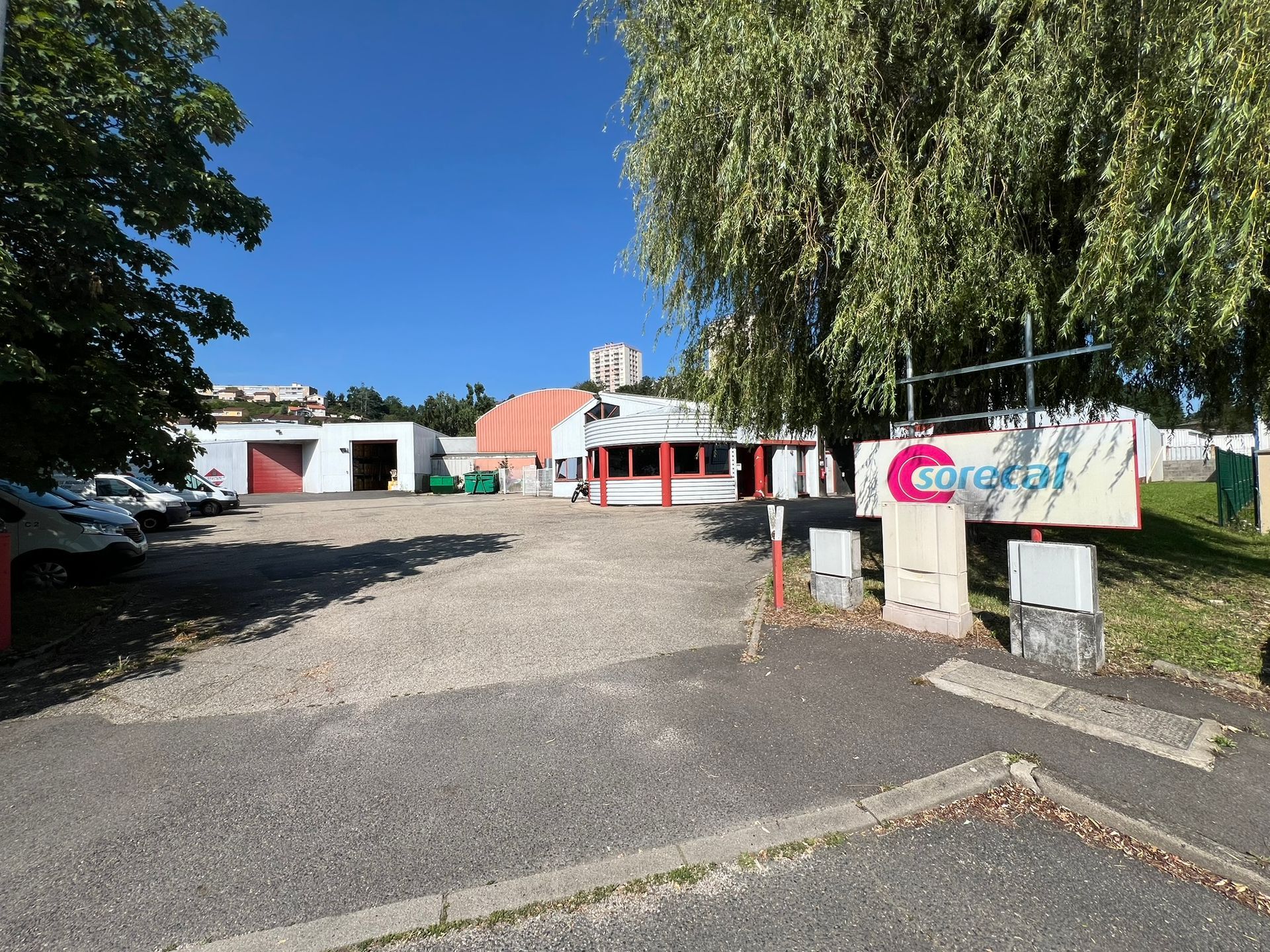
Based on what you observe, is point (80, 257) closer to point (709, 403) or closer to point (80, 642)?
point (80, 642)

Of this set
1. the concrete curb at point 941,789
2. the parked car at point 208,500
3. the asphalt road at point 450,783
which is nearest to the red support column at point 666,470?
the asphalt road at point 450,783

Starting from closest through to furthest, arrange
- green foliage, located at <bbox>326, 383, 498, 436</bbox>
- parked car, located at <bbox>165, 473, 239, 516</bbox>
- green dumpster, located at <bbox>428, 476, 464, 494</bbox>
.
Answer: parked car, located at <bbox>165, 473, 239, 516</bbox> → green dumpster, located at <bbox>428, 476, 464, 494</bbox> → green foliage, located at <bbox>326, 383, 498, 436</bbox>

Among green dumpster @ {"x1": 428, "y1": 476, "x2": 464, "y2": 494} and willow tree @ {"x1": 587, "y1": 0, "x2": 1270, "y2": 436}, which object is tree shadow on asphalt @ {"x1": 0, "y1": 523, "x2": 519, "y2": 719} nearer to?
willow tree @ {"x1": 587, "y1": 0, "x2": 1270, "y2": 436}

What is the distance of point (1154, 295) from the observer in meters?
5.00

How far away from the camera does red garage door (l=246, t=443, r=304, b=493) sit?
40969 millimetres

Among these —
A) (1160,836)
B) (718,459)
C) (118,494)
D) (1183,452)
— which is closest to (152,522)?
(118,494)

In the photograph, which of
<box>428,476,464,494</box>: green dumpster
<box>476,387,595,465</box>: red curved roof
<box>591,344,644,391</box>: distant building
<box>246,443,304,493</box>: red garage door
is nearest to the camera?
<box>246,443,304,493</box>: red garage door

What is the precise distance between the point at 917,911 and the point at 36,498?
1268 centimetres

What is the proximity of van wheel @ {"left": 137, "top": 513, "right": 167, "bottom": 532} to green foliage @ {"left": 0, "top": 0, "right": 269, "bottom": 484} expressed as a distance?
1484 centimetres

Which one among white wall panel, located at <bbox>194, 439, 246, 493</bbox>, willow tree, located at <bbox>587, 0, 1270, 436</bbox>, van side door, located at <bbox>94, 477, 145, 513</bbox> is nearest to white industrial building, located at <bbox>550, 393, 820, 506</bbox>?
willow tree, located at <bbox>587, 0, 1270, 436</bbox>

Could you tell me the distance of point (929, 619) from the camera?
5.68 meters

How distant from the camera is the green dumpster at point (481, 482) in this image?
4016 centimetres

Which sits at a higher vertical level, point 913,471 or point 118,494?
point 913,471

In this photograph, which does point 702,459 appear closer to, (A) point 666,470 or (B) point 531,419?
(A) point 666,470
